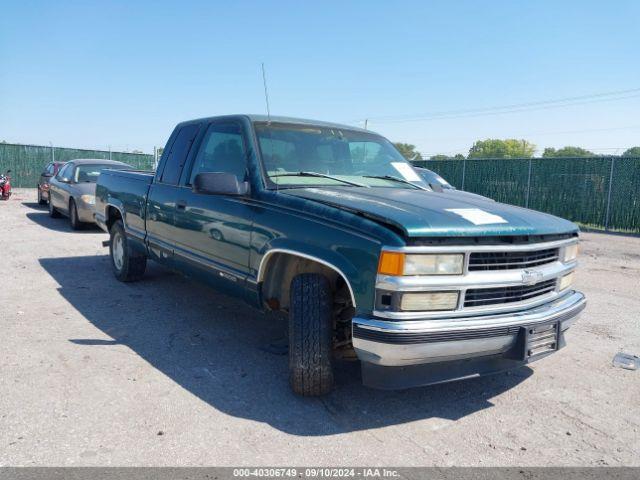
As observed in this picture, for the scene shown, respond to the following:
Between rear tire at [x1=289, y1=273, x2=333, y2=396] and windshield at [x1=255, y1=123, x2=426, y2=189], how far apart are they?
92cm

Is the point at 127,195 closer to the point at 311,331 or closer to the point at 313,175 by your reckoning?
the point at 313,175

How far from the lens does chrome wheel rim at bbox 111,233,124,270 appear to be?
6.56m

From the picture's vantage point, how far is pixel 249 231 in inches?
153

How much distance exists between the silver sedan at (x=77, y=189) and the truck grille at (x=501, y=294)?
8.94 meters

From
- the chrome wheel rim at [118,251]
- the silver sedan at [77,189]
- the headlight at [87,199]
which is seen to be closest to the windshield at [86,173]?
the silver sedan at [77,189]

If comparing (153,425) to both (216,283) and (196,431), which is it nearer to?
(196,431)

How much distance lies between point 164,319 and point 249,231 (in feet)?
6.07

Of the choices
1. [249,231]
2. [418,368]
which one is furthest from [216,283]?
[418,368]

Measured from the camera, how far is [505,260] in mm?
3168

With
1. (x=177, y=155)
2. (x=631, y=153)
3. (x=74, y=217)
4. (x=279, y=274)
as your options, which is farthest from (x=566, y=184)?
(x=279, y=274)

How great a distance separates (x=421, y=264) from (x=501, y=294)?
0.63 m

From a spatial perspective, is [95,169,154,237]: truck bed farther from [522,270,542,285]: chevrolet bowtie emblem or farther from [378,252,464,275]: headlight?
[522,270,542,285]: chevrolet bowtie emblem

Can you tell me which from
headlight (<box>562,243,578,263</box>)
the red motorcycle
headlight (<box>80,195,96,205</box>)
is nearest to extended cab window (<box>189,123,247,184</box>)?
headlight (<box>562,243,578,263</box>)

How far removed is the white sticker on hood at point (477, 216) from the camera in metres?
3.13
